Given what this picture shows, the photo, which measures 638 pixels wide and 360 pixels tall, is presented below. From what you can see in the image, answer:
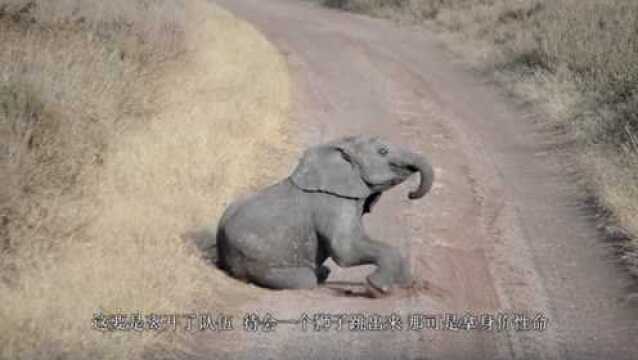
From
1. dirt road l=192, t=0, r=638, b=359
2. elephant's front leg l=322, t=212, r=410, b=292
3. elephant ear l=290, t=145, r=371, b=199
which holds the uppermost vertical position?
elephant ear l=290, t=145, r=371, b=199

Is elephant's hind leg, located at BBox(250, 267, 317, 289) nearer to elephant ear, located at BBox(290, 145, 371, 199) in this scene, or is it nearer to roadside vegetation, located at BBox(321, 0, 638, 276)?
elephant ear, located at BBox(290, 145, 371, 199)

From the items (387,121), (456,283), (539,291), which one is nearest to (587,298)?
(539,291)

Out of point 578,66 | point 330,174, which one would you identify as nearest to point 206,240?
point 330,174

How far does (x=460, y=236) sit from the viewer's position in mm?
10500

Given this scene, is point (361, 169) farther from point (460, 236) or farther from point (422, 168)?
point (460, 236)

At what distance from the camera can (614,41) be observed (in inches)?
701

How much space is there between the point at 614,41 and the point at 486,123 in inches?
127

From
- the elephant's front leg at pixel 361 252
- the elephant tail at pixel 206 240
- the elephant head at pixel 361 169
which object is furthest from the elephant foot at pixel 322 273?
the elephant tail at pixel 206 240

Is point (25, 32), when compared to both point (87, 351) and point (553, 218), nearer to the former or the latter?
point (553, 218)

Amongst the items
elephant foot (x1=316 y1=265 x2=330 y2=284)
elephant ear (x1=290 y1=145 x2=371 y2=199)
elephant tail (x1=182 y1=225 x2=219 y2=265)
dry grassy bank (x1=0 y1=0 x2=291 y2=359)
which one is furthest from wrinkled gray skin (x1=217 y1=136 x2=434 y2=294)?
elephant tail (x1=182 y1=225 x2=219 y2=265)

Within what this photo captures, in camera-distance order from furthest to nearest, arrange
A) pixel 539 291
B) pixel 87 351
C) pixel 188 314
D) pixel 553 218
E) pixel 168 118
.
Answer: pixel 168 118, pixel 553 218, pixel 539 291, pixel 188 314, pixel 87 351

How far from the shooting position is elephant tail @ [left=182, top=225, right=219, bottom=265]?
9020 mm

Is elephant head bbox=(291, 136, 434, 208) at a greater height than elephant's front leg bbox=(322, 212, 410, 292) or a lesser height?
greater

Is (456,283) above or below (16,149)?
below
